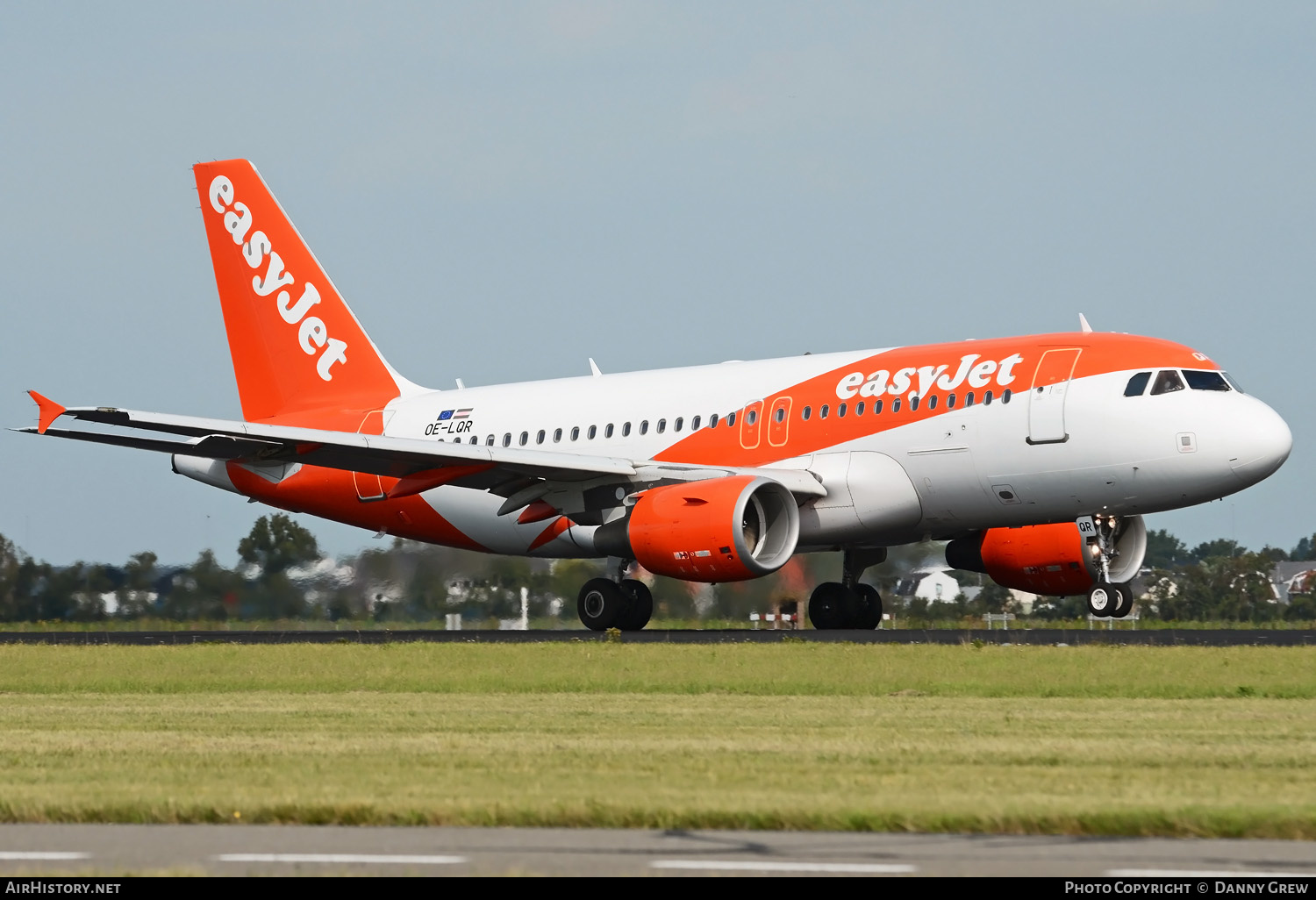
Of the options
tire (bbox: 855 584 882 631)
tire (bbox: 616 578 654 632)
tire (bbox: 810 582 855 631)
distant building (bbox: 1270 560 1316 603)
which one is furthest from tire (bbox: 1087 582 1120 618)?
distant building (bbox: 1270 560 1316 603)

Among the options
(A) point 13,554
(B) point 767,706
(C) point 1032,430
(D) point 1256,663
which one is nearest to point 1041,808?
(B) point 767,706

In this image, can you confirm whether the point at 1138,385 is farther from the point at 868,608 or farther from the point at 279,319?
the point at 279,319

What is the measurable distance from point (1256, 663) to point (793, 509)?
8555 mm

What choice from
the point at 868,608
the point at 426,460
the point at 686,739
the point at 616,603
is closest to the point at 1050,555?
the point at 868,608

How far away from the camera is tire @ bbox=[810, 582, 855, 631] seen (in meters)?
29.6

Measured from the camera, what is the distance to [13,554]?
1271 inches

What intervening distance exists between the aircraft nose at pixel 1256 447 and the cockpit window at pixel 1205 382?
59 cm

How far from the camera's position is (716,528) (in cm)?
2434

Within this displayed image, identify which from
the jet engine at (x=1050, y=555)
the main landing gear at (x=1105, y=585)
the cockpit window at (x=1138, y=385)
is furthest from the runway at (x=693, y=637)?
the cockpit window at (x=1138, y=385)

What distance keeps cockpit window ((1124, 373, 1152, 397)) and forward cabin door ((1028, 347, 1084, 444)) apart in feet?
2.52

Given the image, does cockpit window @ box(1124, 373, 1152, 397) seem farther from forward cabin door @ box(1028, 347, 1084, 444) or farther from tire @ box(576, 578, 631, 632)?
tire @ box(576, 578, 631, 632)

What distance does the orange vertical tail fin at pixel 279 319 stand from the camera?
33625mm

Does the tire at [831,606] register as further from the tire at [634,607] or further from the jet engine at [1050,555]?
the tire at [634,607]

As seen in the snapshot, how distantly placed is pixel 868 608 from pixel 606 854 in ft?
74.2
